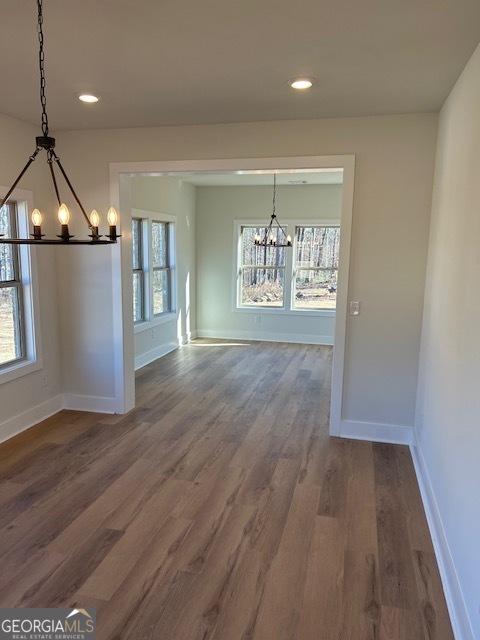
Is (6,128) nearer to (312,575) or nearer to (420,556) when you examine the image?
(312,575)

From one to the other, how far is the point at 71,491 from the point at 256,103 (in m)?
3.07

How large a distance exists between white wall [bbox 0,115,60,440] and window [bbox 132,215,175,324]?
1937 millimetres

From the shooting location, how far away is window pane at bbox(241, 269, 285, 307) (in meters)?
8.38

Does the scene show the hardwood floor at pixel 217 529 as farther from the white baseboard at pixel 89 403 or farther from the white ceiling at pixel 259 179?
the white ceiling at pixel 259 179

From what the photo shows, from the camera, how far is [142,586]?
7.41 ft

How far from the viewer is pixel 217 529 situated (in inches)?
108

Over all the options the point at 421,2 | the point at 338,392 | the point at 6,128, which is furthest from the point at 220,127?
the point at 338,392

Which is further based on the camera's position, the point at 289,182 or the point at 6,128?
the point at 289,182

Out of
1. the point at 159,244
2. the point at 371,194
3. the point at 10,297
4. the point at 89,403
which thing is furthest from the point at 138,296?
the point at 371,194

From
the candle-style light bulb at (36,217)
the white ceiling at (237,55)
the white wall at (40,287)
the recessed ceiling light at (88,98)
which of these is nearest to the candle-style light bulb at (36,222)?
the candle-style light bulb at (36,217)

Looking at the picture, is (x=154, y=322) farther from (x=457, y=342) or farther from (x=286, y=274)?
(x=457, y=342)

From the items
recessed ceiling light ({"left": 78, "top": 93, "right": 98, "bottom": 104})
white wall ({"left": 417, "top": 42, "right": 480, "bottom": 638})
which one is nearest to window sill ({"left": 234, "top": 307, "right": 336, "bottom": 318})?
white wall ({"left": 417, "top": 42, "right": 480, "bottom": 638})

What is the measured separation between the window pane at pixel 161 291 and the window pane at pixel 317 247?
242 centimetres

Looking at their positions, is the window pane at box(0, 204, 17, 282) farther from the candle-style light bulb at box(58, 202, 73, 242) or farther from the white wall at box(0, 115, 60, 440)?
the candle-style light bulb at box(58, 202, 73, 242)
